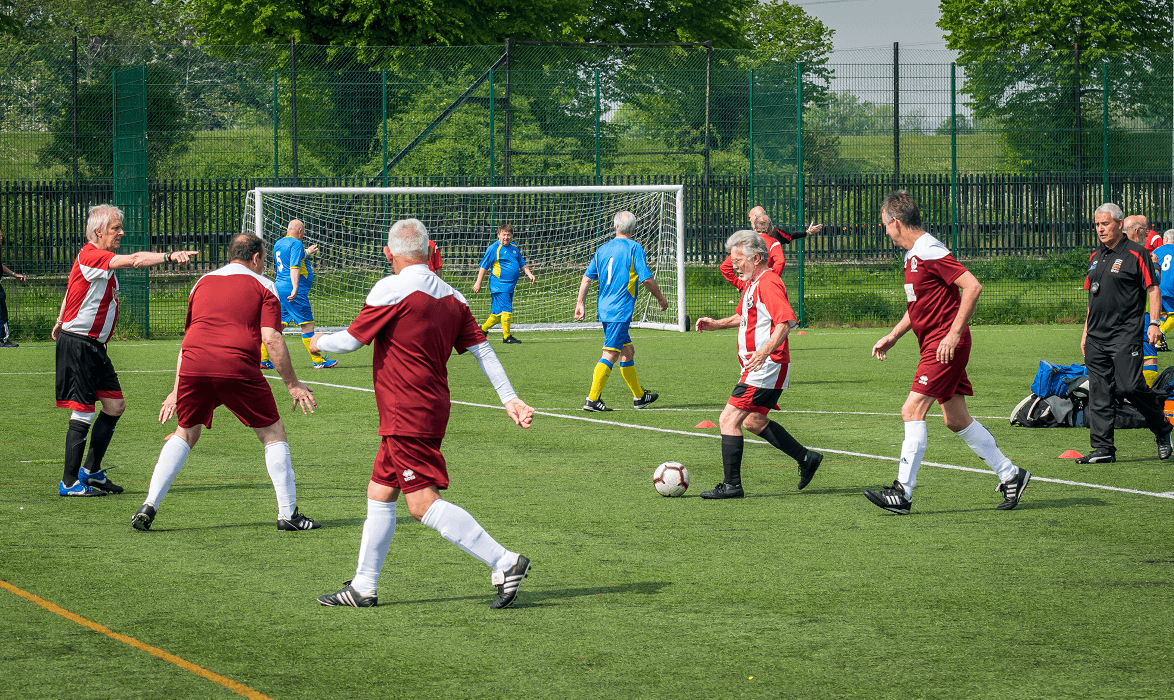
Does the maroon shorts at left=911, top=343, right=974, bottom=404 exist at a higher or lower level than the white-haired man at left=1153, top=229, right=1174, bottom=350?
Answer: lower

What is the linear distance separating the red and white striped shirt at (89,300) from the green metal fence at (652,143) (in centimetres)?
1470

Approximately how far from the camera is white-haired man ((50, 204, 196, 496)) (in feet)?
27.4

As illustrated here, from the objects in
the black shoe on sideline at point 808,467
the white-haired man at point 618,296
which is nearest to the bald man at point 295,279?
the white-haired man at point 618,296

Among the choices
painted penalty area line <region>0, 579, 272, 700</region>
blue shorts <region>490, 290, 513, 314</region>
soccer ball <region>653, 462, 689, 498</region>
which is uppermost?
blue shorts <region>490, 290, 513, 314</region>

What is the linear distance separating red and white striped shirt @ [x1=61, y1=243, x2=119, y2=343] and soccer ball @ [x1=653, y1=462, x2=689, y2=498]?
374cm

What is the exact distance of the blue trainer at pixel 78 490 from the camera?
331 inches

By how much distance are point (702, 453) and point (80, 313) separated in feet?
15.3

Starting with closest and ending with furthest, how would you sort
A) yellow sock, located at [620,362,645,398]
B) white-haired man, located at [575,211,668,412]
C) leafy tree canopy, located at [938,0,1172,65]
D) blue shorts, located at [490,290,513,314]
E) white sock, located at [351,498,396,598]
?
white sock, located at [351,498,396,598]
white-haired man, located at [575,211,668,412]
yellow sock, located at [620,362,645,398]
blue shorts, located at [490,290,513,314]
leafy tree canopy, located at [938,0,1172,65]

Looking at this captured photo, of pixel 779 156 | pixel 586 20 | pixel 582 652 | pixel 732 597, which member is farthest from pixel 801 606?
pixel 586 20

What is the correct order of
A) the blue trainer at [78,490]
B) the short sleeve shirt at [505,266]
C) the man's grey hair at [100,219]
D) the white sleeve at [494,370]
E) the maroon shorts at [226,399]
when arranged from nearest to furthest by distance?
1. the white sleeve at [494,370]
2. the maroon shorts at [226,399]
3. the man's grey hair at [100,219]
4. the blue trainer at [78,490]
5. the short sleeve shirt at [505,266]

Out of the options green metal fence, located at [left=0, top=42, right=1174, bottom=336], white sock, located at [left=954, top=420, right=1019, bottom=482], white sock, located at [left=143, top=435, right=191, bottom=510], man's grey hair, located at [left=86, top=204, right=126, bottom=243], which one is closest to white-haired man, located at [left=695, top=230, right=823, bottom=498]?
white sock, located at [left=954, top=420, right=1019, bottom=482]

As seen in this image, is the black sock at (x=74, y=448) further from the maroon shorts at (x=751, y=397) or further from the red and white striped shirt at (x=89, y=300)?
the maroon shorts at (x=751, y=397)

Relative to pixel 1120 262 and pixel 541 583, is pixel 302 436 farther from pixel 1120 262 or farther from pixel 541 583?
pixel 1120 262

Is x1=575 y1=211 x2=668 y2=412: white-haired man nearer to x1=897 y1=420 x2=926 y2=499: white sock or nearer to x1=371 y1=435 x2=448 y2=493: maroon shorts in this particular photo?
x1=897 y1=420 x2=926 y2=499: white sock
